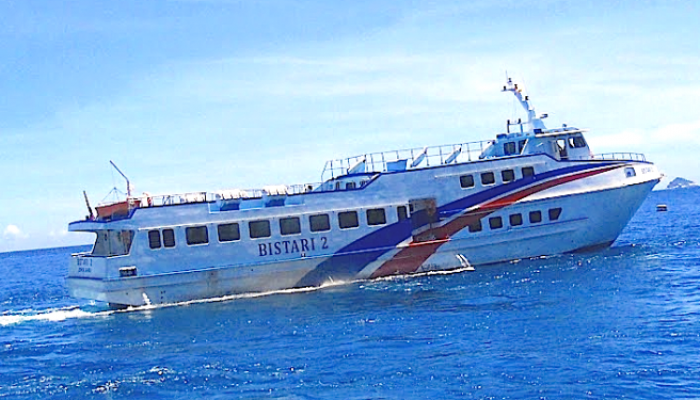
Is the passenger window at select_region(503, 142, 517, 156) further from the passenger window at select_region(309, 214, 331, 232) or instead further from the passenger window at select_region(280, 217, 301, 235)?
the passenger window at select_region(280, 217, 301, 235)

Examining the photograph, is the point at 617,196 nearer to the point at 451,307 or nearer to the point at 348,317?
the point at 451,307

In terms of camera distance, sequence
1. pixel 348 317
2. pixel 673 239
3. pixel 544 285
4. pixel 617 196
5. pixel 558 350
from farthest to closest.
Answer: pixel 673 239, pixel 617 196, pixel 544 285, pixel 348 317, pixel 558 350

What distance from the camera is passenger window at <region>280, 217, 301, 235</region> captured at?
30156 millimetres

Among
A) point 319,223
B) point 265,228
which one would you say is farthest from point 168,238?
point 319,223

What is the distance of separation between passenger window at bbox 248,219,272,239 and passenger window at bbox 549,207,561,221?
39.5ft

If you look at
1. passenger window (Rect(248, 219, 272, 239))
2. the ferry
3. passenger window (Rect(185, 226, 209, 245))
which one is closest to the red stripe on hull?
the ferry

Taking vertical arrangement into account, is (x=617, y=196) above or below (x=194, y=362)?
above

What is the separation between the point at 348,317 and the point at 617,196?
15.9 metres

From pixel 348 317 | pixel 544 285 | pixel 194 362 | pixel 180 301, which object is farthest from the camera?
pixel 180 301

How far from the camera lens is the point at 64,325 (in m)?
26.8

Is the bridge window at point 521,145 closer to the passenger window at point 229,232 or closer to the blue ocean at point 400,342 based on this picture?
the blue ocean at point 400,342

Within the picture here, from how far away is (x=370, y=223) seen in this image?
3106cm

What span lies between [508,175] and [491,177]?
775 millimetres

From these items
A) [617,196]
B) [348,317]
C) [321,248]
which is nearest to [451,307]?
[348,317]
